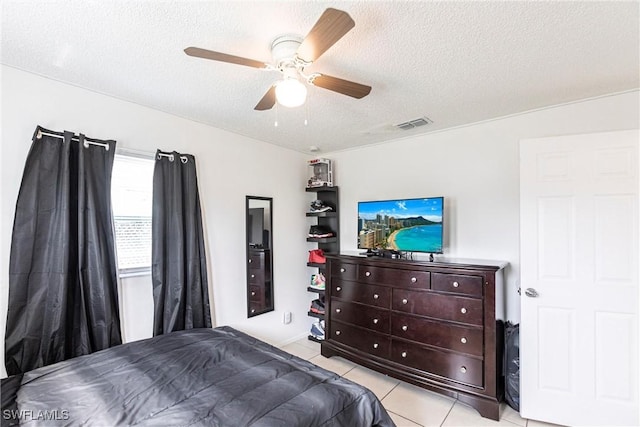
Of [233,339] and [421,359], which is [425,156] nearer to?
[421,359]

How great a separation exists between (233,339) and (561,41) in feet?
8.64

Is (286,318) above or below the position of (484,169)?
below

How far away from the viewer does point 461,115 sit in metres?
2.56

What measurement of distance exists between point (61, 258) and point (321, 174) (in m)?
2.62

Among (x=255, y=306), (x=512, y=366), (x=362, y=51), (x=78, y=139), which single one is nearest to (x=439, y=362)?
(x=512, y=366)

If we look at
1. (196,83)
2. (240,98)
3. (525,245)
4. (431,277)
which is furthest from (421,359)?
(196,83)

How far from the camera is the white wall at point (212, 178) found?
183cm

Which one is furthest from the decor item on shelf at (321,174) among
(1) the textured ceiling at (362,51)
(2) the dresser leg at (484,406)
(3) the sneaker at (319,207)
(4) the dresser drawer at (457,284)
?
(2) the dresser leg at (484,406)

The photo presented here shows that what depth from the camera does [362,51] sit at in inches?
64.6

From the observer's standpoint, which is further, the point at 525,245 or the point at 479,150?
the point at 479,150

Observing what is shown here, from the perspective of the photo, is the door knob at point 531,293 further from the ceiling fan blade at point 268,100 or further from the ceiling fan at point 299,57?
the ceiling fan blade at point 268,100

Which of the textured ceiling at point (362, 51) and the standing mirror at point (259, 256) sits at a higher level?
the textured ceiling at point (362, 51)

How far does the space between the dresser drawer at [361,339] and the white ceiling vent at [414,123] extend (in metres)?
1.96

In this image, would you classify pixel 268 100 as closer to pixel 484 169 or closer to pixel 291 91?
pixel 291 91
